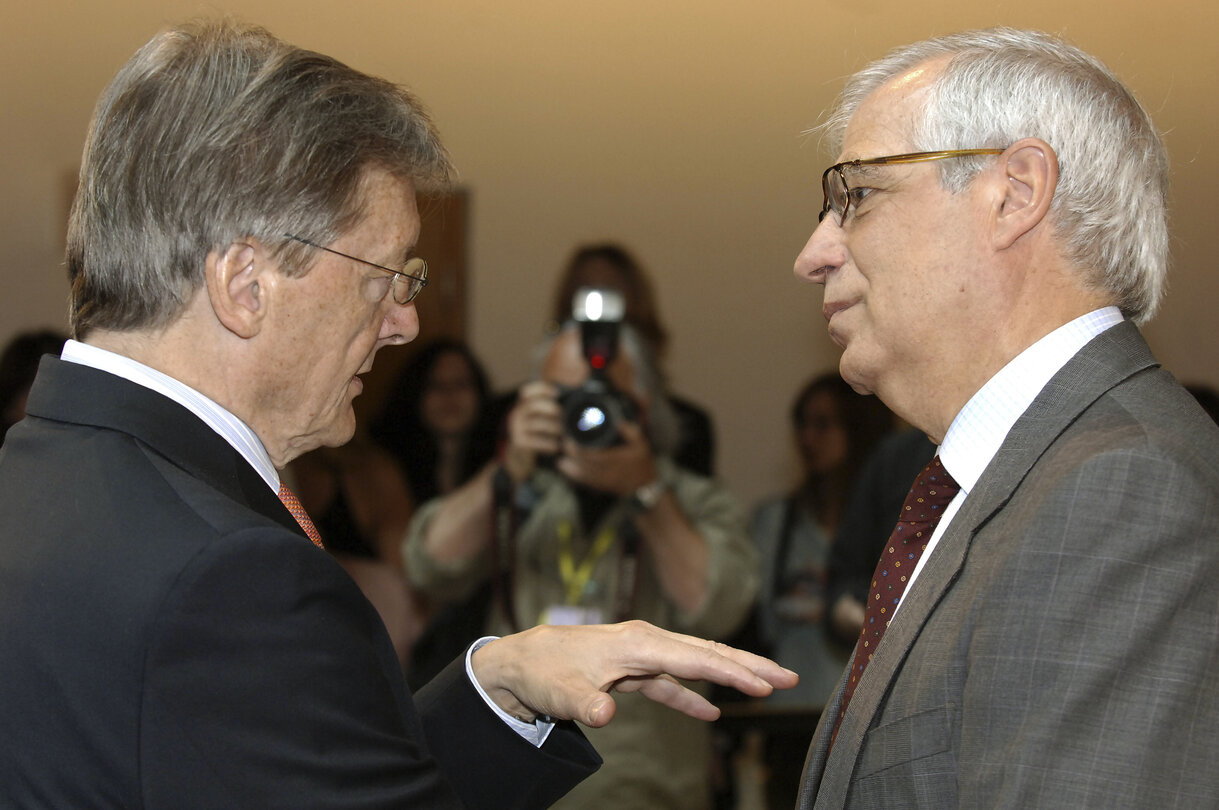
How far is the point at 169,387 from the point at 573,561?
148cm

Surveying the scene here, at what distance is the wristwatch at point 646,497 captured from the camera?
2.47 m

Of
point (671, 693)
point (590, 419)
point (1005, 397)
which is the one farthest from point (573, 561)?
point (1005, 397)

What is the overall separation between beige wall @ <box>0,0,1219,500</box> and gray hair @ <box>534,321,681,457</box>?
166 centimetres

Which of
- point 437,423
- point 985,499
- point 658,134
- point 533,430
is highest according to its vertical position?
point 658,134

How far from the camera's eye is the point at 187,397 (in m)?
1.12

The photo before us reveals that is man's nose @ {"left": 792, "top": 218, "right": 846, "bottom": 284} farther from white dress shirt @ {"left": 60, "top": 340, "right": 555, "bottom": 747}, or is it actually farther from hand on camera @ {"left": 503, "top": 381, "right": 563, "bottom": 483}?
hand on camera @ {"left": 503, "top": 381, "right": 563, "bottom": 483}

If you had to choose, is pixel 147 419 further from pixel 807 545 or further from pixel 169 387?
pixel 807 545

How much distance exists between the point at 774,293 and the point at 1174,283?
154 centimetres

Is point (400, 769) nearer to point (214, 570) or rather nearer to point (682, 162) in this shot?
point (214, 570)

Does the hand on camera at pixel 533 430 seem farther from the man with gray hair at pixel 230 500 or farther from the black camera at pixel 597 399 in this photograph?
the man with gray hair at pixel 230 500

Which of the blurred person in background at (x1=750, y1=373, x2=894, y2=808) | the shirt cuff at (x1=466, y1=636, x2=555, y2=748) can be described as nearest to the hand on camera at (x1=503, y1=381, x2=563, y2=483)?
the blurred person in background at (x1=750, y1=373, x2=894, y2=808)

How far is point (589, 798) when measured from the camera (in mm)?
2367

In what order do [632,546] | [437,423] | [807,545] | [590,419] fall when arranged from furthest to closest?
[437,423] → [807,545] → [590,419] → [632,546]

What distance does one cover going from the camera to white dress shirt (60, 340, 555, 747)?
3.61ft
